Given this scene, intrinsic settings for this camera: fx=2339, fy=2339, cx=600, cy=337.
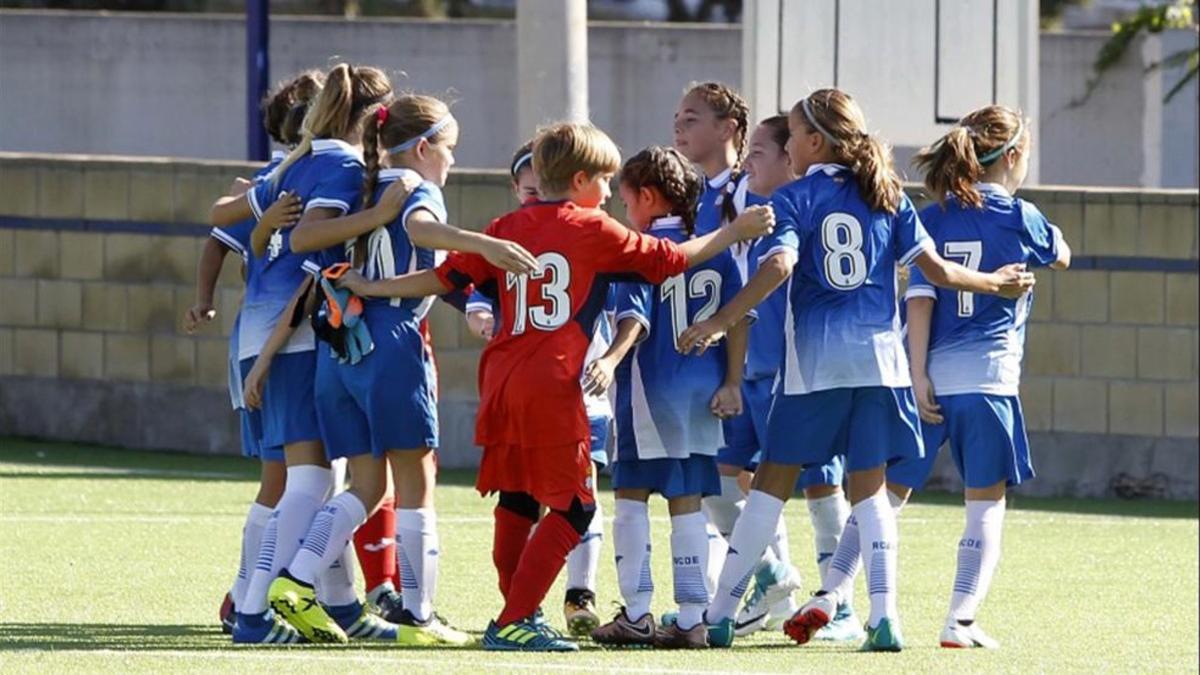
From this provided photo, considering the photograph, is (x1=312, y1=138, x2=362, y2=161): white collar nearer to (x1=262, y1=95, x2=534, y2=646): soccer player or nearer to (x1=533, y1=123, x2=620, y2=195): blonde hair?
(x1=262, y1=95, x2=534, y2=646): soccer player

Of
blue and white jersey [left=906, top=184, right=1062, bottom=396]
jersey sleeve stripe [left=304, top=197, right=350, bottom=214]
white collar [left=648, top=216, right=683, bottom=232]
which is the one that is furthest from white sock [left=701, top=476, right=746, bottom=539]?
jersey sleeve stripe [left=304, top=197, right=350, bottom=214]

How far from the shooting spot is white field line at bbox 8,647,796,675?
21.5 feet

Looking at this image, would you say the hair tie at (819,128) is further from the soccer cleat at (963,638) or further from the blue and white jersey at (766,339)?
the soccer cleat at (963,638)

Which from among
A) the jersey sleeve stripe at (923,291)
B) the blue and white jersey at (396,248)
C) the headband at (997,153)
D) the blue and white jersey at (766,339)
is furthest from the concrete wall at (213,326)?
the blue and white jersey at (396,248)

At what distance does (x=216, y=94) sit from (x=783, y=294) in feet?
56.6

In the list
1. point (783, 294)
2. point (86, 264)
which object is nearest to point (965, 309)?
point (783, 294)

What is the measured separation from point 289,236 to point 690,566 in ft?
5.33

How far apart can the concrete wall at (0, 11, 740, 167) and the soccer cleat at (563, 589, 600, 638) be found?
1596 centimetres

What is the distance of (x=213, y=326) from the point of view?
1316 cm

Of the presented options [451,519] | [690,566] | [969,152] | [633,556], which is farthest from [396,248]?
[451,519]

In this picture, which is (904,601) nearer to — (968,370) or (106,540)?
(968,370)

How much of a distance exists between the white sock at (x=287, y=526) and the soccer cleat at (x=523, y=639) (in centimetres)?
70

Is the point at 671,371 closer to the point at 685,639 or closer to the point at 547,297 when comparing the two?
the point at 547,297

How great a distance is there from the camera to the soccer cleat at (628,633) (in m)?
7.24
